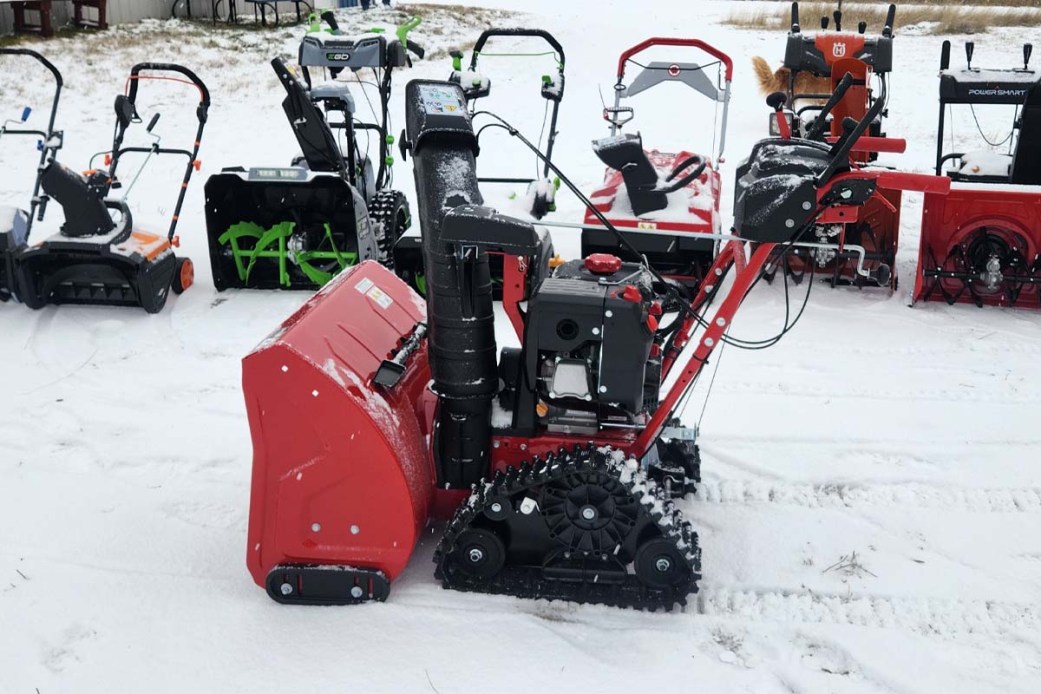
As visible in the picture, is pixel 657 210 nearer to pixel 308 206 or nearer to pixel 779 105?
Result: pixel 779 105

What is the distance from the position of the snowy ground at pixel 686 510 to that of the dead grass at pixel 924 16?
1380cm

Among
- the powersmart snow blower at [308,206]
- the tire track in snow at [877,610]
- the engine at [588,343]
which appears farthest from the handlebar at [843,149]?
the powersmart snow blower at [308,206]

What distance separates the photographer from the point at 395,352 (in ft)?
11.5

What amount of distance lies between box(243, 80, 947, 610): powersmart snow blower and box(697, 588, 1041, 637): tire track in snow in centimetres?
21

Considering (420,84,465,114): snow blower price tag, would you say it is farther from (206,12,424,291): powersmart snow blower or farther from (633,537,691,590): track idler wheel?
(206,12,424,291): powersmart snow blower

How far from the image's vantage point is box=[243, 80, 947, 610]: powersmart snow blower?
309 cm

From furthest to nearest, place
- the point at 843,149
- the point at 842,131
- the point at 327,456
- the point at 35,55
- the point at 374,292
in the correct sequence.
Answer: the point at 35,55, the point at 842,131, the point at 374,292, the point at 327,456, the point at 843,149

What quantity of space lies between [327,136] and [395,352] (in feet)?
10.9

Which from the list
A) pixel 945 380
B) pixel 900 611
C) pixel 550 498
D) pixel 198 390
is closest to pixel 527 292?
pixel 550 498

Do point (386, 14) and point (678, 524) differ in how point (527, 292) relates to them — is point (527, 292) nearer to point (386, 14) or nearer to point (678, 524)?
point (678, 524)

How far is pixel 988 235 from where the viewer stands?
6008 millimetres

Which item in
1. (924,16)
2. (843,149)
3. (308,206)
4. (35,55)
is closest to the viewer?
(843,149)

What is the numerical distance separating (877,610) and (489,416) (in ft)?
4.81

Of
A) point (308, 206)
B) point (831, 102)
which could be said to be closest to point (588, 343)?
point (831, 102)
